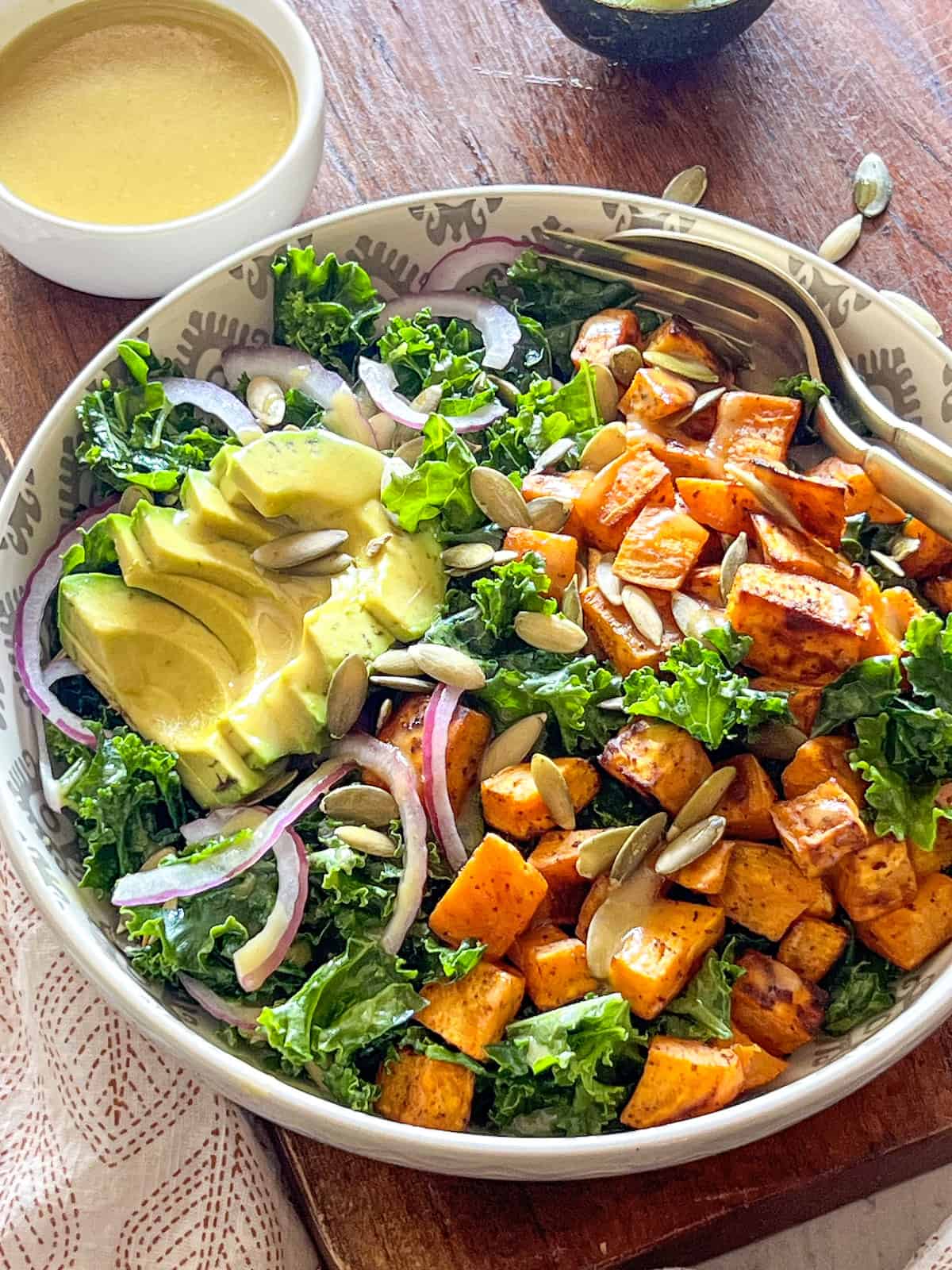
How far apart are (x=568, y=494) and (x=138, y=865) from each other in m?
0.71

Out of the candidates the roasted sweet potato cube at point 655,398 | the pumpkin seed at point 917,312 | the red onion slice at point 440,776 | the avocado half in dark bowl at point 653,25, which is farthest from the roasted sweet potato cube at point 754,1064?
the avocado half in dark bowl at point 653,25

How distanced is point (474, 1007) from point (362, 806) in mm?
265

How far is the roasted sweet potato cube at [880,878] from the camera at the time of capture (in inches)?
59.6

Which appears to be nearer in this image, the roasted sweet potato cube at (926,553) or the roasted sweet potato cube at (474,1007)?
the roasted sweet potato cube at (474,1007)

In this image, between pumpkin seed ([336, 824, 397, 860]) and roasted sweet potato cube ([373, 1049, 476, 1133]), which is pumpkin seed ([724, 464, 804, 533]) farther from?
roasted sweet potato cube ([373, 1049, 476, 1133])

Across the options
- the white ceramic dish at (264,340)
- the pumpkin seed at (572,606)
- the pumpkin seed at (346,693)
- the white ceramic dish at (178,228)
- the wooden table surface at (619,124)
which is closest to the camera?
the white ceramic dish at (264,340)

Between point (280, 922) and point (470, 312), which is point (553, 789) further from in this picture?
point (470, 312)

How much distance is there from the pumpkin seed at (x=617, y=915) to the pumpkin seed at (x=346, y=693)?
371 millimetres

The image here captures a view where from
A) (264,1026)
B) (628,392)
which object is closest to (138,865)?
(264,1026)

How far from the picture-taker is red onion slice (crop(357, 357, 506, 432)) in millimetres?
1811

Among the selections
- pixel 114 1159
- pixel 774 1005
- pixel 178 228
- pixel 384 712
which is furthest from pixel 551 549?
pixel 114 1159

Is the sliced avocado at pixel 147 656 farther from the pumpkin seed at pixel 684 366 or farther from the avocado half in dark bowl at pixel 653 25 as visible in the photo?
the avocado half in dark bowl at pixel 653 25

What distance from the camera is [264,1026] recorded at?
1.46 m

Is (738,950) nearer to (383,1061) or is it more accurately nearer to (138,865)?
(383,1061)
